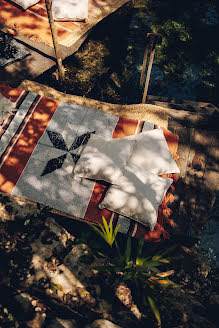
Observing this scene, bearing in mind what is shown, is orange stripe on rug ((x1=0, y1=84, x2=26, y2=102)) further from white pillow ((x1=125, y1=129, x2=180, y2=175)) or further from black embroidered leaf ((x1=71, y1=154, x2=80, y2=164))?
white pillow ((x1=125, y1=129, x2=180, y2=175))

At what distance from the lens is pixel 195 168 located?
4234mm

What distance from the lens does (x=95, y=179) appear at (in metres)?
3.75

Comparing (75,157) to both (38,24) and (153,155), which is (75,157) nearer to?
(153,155)

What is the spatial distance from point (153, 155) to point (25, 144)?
2041mm

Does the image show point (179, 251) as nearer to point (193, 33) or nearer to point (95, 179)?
point (95, 179)

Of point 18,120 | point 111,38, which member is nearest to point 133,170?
point 18,120

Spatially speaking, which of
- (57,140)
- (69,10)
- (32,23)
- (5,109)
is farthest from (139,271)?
(32,23)

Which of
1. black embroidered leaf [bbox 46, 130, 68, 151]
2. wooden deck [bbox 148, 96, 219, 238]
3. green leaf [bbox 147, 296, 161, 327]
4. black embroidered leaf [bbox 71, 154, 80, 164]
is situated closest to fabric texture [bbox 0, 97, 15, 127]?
black embroidered leaf [bbox 46, 130, 68, 151]

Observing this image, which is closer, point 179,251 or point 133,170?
point 133,170

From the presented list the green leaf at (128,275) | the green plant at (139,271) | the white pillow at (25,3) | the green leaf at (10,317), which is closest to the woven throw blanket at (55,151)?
the green plant at (139,271)

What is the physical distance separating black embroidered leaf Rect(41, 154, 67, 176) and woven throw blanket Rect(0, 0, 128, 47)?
3217mm

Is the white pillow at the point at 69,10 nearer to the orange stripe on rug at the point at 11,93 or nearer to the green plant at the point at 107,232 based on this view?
the orange stripe on rug at the point at 11,93

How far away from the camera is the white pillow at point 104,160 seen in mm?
3641

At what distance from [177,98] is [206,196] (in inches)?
127
